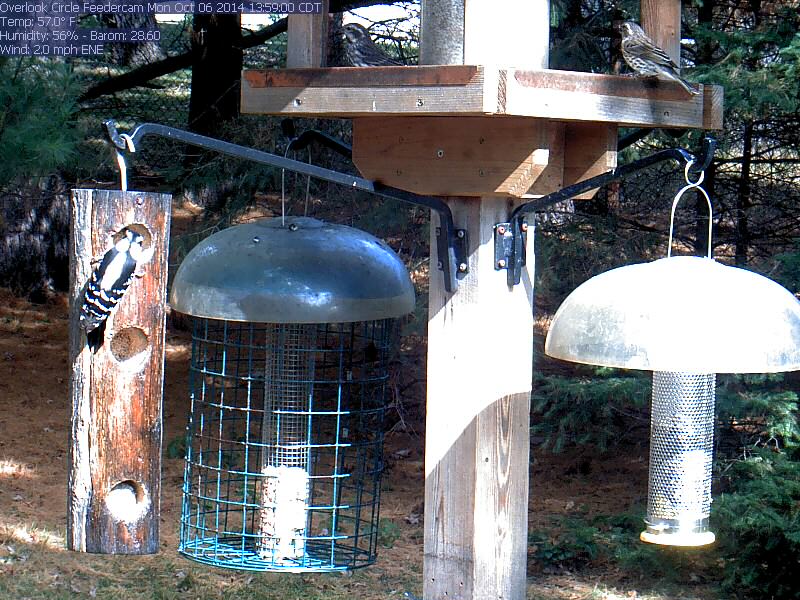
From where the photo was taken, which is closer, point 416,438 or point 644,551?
point 644,551

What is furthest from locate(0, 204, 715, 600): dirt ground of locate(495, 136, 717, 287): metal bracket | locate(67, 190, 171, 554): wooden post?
locate(67, 190, 171, 554): wooden post

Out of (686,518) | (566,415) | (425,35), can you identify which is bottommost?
(566,415)

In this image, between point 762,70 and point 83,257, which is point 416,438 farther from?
point 83,257

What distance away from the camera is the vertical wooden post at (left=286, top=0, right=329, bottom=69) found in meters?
2.79

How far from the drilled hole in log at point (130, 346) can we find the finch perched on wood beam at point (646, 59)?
4.61 feet

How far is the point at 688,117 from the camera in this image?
2748mm

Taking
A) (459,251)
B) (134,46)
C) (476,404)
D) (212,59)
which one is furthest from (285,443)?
(134,46)

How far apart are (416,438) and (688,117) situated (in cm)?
490

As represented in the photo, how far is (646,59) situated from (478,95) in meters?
0.63

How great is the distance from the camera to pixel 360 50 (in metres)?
3.69

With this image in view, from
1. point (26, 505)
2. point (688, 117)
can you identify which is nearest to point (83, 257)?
point (688, 117)

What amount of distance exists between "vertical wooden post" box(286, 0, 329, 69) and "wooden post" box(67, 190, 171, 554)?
784mm

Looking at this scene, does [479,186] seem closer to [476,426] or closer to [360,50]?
[476,426]

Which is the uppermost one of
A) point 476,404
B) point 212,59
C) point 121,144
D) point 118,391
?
point 212,59
